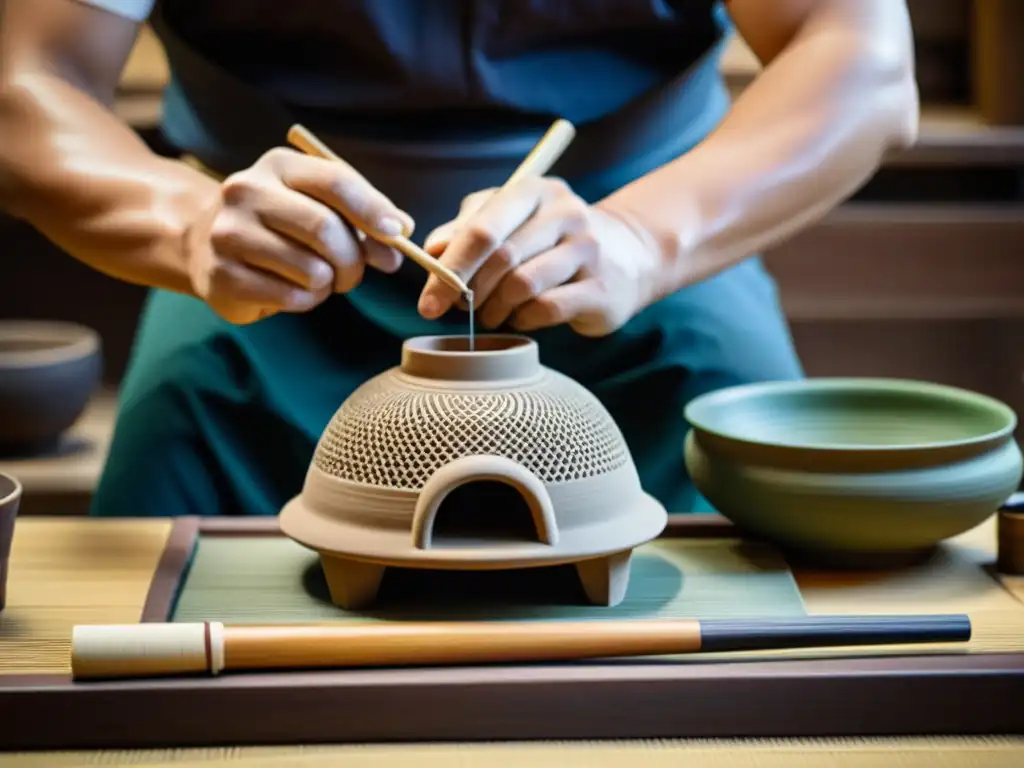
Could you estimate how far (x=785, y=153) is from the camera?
167cm

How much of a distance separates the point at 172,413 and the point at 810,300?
6.05ft

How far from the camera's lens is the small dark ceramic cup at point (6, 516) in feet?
3.97

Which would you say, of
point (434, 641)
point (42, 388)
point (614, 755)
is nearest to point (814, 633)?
point (614, 755)

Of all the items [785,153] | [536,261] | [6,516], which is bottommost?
[6,516]

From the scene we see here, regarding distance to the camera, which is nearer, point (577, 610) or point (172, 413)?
point (577, 610)

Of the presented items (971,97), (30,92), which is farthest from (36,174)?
(971,97)

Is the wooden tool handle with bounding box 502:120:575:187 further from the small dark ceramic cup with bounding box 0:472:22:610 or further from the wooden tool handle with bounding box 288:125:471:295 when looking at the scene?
the small dark ceramic cup with bounding box 0:472:22:610

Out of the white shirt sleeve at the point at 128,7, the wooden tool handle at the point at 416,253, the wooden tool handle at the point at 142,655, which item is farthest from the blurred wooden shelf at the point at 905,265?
the wooden tool handle at the point at 142,655

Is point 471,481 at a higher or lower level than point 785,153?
lower

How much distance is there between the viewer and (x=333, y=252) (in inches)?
52.0

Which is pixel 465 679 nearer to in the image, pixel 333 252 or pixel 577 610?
pixel 577 610

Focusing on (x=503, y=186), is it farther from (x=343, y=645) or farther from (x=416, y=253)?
(x=343, y=645)

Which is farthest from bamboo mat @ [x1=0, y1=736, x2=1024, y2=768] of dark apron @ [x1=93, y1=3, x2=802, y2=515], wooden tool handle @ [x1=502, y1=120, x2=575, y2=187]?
dark apron @ [x1=93, y1=3, x2=802, y2=515]

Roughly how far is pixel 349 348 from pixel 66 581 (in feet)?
2.06
